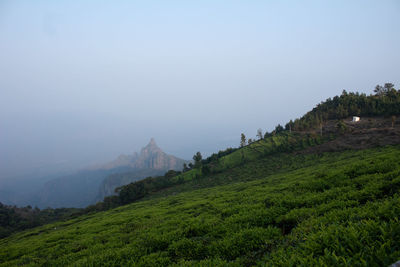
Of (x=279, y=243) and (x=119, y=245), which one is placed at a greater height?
(x=279, y=243)

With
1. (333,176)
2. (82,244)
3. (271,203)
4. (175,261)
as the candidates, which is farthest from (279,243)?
(82,244)

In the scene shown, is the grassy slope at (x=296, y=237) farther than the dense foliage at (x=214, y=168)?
No

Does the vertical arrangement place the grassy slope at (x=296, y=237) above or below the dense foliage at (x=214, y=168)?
above

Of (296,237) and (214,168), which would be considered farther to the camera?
(214,168)

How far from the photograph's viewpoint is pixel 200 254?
28.1 ft

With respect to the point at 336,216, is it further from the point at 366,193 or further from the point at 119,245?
the point at 119,245

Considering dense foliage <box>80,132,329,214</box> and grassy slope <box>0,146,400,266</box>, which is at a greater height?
grassy slope <box>0,146,400,266</box>

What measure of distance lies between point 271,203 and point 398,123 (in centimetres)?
11147

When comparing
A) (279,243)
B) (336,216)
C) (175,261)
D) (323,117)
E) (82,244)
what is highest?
(323,117)

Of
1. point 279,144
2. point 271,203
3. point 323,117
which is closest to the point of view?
point 271,203

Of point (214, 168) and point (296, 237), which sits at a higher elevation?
point (296, 237)

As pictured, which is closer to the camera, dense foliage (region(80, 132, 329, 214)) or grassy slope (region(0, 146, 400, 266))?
grassy slope (region(0, 146, 400, 266))

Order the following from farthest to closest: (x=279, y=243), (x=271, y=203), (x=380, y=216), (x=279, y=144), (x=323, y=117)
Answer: (x=323, y=117) < (x=279, y=144) < (x=271, y=203) < (x=279, y=243) < (x=380, y=216)

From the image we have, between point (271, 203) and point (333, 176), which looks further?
point (333, 176)
